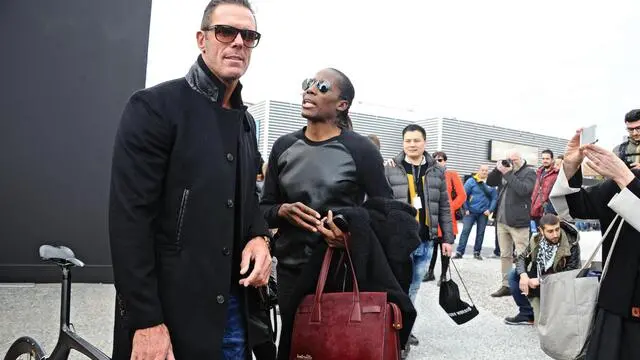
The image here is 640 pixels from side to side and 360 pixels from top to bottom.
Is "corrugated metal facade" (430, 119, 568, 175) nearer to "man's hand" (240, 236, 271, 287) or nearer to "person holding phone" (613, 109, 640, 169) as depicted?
"person holding phone" (613, 109, 640, 169)

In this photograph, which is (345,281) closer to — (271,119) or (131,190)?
(131,190)

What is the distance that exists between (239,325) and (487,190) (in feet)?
28.8

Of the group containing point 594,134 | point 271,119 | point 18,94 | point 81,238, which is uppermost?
point 271,119

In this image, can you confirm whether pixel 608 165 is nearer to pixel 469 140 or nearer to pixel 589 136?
pixel 589 136

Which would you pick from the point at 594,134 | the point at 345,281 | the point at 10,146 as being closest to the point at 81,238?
the point at 10,146

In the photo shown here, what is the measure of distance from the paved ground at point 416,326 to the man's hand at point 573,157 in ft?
Result: 7.43

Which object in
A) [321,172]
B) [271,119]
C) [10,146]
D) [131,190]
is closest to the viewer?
[131,190]

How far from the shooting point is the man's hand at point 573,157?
7.92ft

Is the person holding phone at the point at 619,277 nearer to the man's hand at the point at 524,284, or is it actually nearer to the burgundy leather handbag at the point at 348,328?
the burgundy leather handbag at the point at 348,328

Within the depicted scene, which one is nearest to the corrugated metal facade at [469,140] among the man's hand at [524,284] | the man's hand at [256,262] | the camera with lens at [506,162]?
the camera with lens at [506,162]

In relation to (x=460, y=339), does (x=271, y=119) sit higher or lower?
higher

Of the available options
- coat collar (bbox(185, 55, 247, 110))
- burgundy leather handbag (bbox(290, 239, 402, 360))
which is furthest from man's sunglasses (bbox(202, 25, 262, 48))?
burgundy leather handbag (bbox(290, 239, 402, 360))

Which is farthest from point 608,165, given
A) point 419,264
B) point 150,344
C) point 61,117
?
point 61,117

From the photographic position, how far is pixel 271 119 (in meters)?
48.0
